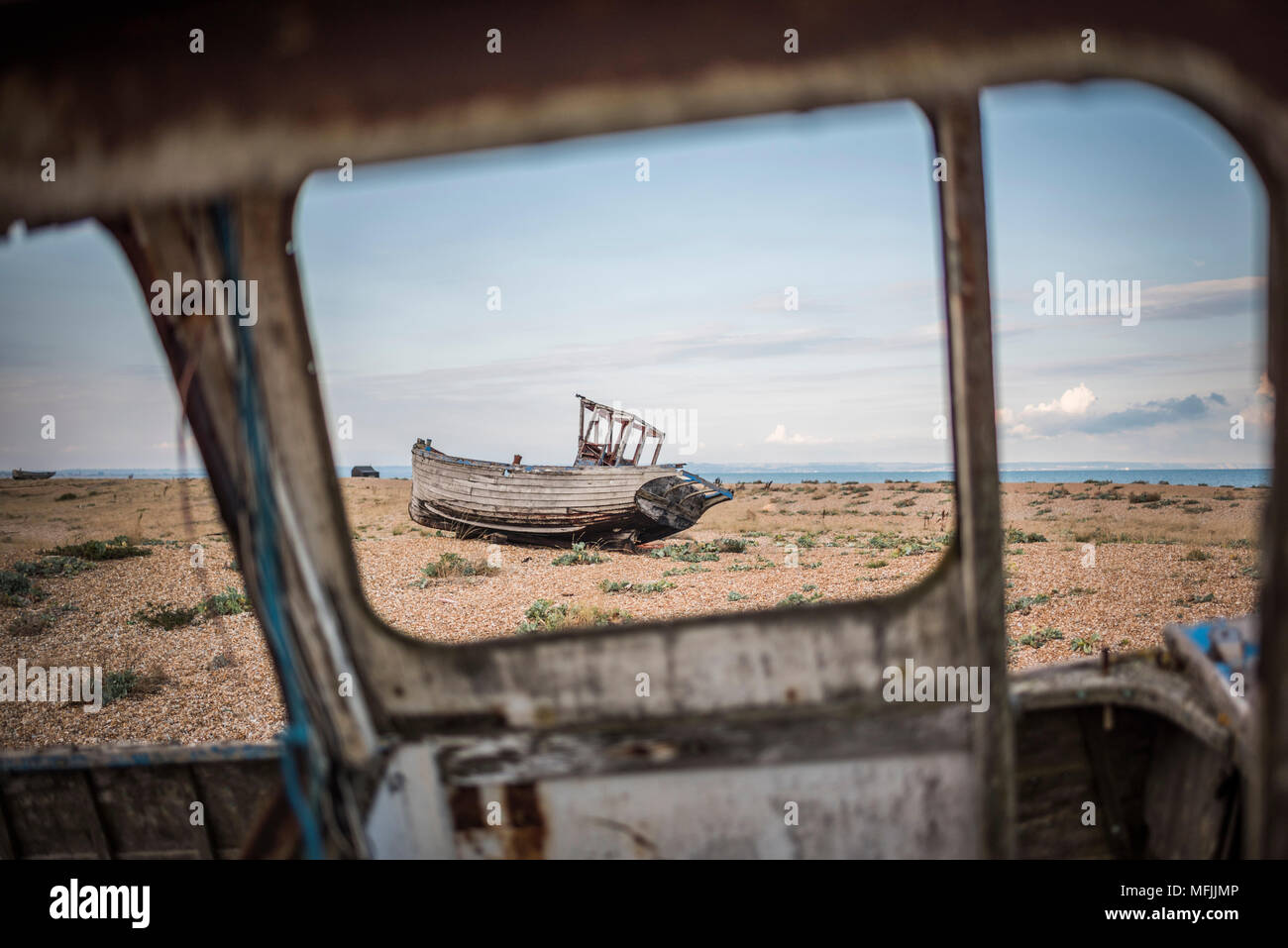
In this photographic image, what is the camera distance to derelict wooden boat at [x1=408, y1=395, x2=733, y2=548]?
1453cm

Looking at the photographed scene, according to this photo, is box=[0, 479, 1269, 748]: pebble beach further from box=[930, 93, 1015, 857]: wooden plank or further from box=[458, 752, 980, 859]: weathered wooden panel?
box=[930, 93, 1015, 857]: wooden plank

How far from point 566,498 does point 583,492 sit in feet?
1.30

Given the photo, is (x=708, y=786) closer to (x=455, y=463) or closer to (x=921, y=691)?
(x=921, y=691)

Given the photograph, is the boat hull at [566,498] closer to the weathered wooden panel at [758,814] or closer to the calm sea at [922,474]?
Answer: the weathered wooden panel at [758,814]

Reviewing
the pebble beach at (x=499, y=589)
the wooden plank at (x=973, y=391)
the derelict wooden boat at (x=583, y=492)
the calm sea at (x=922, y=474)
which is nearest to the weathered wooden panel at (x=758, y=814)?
the wooden plank at (x=973, y=391)

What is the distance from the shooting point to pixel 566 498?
14.6m

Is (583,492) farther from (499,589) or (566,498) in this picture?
(499,589)

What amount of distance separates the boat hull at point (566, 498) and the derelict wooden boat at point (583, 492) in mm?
21

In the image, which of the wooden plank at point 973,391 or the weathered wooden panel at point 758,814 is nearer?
the wooden plank at point 973,391

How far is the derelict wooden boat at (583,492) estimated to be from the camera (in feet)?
47.7

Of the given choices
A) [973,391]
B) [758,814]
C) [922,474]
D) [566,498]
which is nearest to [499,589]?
[566,498]
